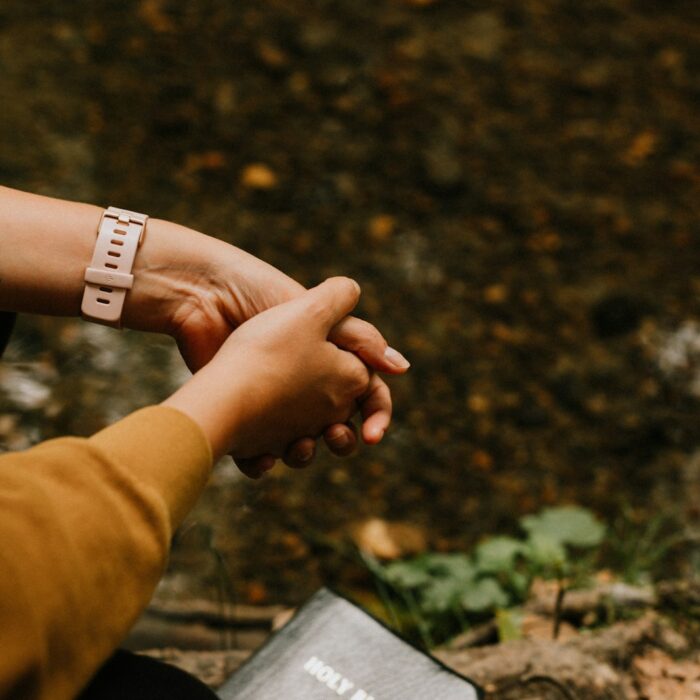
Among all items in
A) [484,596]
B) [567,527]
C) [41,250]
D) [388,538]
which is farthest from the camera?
[388,538]

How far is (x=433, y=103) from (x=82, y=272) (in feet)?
7.28

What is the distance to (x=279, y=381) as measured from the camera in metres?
1.33

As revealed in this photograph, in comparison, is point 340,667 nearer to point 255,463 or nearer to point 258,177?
point 255,463

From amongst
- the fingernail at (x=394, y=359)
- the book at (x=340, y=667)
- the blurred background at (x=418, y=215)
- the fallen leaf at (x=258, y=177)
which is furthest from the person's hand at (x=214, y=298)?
the fallen leaf at (x=258, y=177)

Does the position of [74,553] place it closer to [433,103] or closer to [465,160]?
[465,160]

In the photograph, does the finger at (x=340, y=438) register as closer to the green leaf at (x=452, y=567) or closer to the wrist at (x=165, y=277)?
the wrist at (x=165, y=277)

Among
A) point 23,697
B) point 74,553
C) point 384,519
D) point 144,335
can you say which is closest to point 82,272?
point 74,553

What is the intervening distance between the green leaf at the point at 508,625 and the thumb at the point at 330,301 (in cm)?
84

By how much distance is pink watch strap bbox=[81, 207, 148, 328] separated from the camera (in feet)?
4.85

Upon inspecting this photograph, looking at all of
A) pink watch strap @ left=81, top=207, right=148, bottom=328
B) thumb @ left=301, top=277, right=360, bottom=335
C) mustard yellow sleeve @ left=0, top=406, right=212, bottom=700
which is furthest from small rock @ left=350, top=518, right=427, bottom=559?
mustard yellow sleeve @ left=0, top=406, right=212, bottom=700

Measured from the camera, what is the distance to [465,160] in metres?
3.13

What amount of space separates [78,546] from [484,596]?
1322 mm

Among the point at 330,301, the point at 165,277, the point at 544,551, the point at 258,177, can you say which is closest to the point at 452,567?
the point at 544,551

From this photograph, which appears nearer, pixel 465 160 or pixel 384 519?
pixel 384 519
